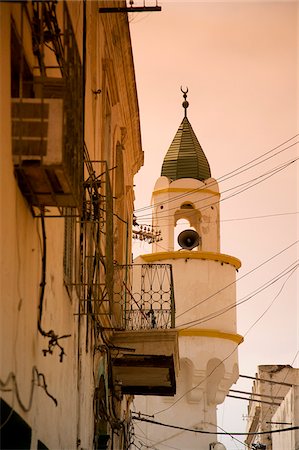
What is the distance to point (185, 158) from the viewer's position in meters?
33.0

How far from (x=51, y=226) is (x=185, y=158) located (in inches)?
897

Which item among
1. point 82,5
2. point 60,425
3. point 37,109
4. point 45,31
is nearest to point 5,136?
point 37,109

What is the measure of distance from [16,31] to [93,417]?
7387 millimetres

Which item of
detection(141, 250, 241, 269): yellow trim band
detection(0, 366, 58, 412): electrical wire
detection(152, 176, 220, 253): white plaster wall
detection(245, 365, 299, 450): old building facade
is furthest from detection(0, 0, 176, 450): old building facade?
detection(245, 365, 299, 450): old building facade

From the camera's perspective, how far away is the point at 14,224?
27.6 feet

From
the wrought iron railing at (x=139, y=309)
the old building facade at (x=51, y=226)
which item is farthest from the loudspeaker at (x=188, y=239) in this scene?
the old building facade at (x=51, y=226)

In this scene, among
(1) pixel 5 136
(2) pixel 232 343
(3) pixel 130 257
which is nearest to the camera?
(1) pixel 5 136

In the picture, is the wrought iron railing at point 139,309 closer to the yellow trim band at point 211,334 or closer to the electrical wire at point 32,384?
the electrical wire at point 32,384

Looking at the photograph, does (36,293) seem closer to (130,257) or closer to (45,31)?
(45,31)

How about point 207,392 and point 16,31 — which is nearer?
point 16,31

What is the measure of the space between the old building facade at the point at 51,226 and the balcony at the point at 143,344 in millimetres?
1511

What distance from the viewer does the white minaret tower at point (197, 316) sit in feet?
98.8

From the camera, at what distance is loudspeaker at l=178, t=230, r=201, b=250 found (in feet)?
101

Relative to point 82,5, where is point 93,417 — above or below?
below
